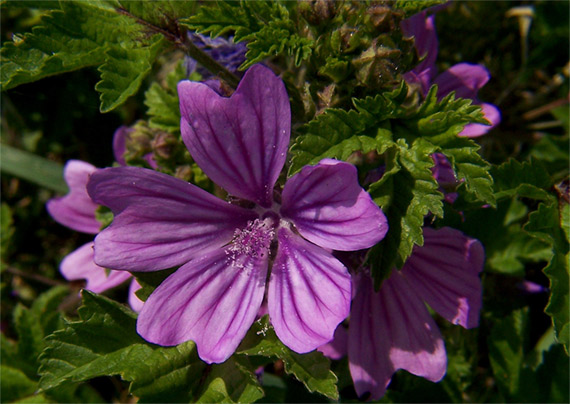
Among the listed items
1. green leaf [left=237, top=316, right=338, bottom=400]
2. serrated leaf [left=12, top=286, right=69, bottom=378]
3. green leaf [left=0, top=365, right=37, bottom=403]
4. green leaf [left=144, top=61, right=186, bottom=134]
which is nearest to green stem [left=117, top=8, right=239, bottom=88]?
green leaf [left=144, top=61, right=186, bottom=134]

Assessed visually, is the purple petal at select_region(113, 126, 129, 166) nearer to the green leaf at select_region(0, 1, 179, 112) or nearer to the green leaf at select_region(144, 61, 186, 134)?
the green leaf at select_region(144, 61, 186, 134)

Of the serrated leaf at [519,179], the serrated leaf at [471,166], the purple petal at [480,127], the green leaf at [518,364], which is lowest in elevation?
the green leaf at [518,364]

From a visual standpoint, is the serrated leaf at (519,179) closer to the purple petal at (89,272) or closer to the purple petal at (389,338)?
the purple petal at (389,338)

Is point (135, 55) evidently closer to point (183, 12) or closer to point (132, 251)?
point (183, 12)

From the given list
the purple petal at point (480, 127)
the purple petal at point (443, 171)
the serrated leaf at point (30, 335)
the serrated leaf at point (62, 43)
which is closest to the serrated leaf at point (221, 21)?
the serrated leaf at point (62, 43)

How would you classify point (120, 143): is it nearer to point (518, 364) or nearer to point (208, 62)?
point (208, 62)
